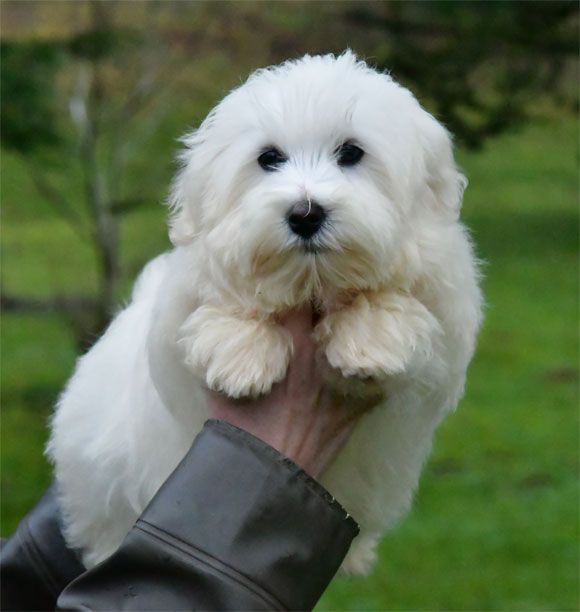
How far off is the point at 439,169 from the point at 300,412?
2.66 feet

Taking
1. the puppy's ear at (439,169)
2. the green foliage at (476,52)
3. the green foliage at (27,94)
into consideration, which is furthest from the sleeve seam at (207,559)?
the green foliage at (476,52)

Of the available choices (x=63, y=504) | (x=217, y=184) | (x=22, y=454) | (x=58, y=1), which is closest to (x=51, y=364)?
(x=22, y=454)

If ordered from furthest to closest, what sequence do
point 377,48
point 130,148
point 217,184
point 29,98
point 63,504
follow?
point 377,48, point 130,148, point 29,98, point 63,504, point 217,184

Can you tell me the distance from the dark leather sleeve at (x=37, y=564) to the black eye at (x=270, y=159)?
1.40 meters

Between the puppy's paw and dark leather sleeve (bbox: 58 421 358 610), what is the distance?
3.49ft

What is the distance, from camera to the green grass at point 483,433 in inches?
333

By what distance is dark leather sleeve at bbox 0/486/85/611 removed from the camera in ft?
11.7

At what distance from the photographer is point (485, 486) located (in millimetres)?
10219

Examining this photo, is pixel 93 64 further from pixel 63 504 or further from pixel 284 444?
pixel 284 444

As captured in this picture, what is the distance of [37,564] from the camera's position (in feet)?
12.0

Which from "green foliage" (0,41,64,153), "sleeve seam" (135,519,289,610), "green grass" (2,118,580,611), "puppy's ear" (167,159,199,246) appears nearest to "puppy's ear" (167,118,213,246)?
"puppy's ear" (167,159,199,246)

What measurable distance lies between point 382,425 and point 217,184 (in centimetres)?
76

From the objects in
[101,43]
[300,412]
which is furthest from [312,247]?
[101,43]

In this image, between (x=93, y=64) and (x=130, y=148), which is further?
(x=130, y=148)
